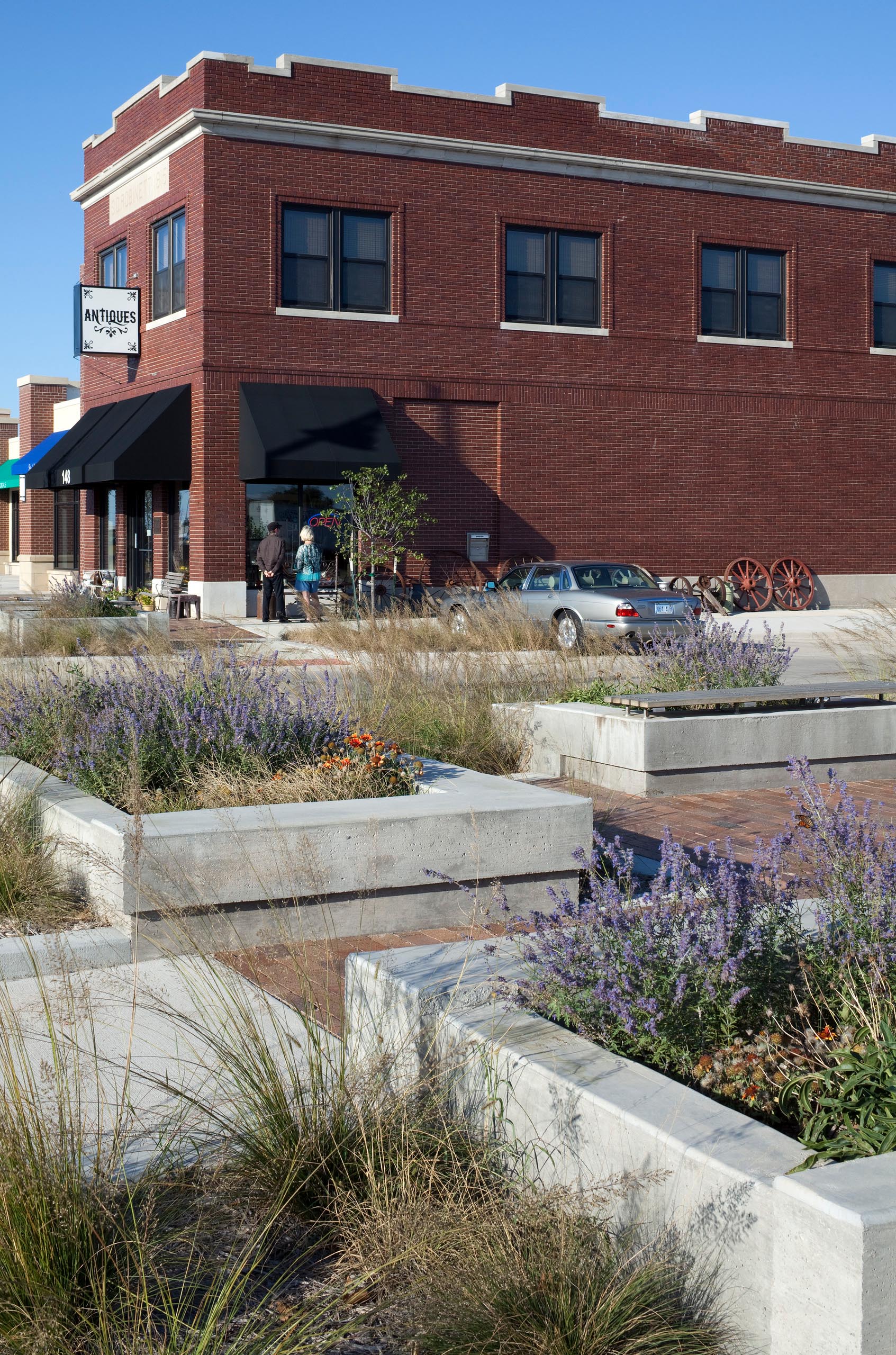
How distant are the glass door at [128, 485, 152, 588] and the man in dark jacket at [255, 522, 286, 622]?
538 centimetres

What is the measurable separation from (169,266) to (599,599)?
507 inches

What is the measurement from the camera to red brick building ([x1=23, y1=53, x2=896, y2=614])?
26.6 metres

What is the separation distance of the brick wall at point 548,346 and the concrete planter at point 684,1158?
23.2 m

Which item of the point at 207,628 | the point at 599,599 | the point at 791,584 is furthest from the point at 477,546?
the point at 599,599

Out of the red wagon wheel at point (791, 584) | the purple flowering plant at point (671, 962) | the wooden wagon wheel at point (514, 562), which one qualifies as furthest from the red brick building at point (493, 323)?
the purple flowering plant at point (671, 962)

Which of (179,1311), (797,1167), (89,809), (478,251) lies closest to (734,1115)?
(797,1167)

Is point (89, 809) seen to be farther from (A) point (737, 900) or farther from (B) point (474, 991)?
(A) point (737, 900)

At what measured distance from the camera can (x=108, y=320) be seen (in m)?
29.6

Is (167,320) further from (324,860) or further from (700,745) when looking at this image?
(324,860)

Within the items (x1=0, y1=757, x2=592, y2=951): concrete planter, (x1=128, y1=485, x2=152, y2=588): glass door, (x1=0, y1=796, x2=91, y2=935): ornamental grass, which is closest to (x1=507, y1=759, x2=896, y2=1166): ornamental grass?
(x1=0, y1=757, x2=592, y2=951): concrete planter

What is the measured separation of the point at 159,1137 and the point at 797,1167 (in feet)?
5.39

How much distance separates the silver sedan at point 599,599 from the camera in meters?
20.4

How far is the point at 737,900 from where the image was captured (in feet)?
14.1

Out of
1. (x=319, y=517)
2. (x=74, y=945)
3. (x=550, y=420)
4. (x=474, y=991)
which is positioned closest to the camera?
(x=474, y=991)
